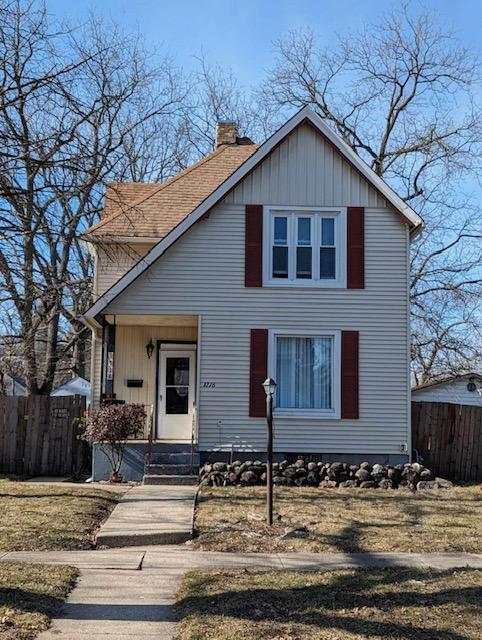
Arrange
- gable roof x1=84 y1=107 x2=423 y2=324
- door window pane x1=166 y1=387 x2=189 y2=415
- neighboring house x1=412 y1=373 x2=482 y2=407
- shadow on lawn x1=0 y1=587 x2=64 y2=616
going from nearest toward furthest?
shadow on lawn x1=0 y1=587 x2=64 y2=616
gable roof x1=84 y1=107 x2=423 y2=324
door window pane x1=166 y1=387 x2=189 y2=415
neighboring house x1=412 y1=373 x2=482 y2=407

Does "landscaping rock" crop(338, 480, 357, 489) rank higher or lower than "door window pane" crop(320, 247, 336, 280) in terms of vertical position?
lower

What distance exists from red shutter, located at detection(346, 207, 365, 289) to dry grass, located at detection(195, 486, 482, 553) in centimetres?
427

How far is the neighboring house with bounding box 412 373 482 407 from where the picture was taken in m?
25.5

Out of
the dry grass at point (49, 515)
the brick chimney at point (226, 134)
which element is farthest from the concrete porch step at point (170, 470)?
the brick chimney at point (226, 134)

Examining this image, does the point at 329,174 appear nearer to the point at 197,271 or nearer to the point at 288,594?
the point at 197,271

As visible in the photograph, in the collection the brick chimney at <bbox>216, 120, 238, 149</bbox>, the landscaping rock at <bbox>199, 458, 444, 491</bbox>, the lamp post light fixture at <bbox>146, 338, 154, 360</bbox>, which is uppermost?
the brick chimney at <bbox>216, 120, 238, 149</bbox>

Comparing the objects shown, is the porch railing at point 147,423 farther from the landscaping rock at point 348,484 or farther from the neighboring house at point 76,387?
the neighboring house at point 76,387

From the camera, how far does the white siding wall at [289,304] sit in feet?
45.1

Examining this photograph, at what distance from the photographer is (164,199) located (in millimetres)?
16750

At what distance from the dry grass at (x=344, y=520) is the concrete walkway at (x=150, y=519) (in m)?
0.26

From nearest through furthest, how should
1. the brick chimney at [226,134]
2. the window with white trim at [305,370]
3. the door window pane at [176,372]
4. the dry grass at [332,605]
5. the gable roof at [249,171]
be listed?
the dry grass at [332,605], the gable roof at [249,171], the window with white trim at [305,370], the door window pane at [176,372], the brick chimney at [226,134]

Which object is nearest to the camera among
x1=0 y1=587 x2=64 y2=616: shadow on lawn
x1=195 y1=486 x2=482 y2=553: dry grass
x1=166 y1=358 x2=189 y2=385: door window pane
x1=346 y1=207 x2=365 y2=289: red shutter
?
x1=0 y1=587 x2=64 y2=616: shadow on lawn

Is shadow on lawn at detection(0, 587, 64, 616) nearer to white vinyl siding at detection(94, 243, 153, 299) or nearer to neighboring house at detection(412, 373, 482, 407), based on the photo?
white vinyl siding at detection(94, 243, 153, 299)

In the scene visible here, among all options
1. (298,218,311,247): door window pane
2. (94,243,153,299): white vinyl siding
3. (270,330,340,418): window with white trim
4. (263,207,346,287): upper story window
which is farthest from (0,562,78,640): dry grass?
(94,243,153,299): white vinyl siding
